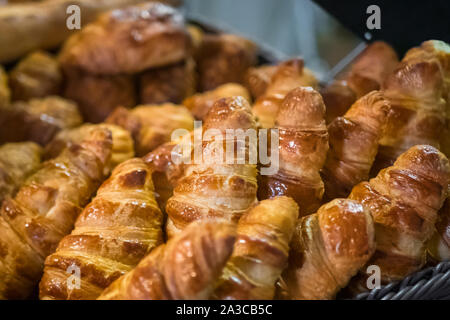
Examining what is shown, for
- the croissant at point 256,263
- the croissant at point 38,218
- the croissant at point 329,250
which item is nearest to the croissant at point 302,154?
the croissant at point 329,250

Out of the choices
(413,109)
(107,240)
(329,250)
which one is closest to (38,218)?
(107,240)

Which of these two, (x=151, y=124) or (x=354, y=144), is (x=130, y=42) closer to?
(x=151, y=124)

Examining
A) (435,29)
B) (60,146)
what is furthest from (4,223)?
(435,29)

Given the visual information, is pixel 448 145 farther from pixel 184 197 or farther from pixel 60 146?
pixel 60 146

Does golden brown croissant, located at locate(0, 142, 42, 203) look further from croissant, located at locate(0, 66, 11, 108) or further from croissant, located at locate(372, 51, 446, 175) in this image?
croissant, located at locate(372, 51, 446, 175)

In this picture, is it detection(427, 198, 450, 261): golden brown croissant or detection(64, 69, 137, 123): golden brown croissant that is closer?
detection(427, 198, 450, 261): golden brown croissant

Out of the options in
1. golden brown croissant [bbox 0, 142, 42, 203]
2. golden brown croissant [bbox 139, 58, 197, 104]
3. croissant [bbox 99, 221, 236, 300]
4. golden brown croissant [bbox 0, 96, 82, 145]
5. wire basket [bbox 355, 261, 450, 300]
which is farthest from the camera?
golden brown croissant [bbox 139, 58, 197, 104]

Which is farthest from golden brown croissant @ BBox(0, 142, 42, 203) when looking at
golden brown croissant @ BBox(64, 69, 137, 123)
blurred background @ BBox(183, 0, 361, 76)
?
blurred background @ BBox(183, 0, 361, 76)

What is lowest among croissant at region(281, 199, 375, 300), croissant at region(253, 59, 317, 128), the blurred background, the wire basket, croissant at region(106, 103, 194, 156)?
the blurred background
